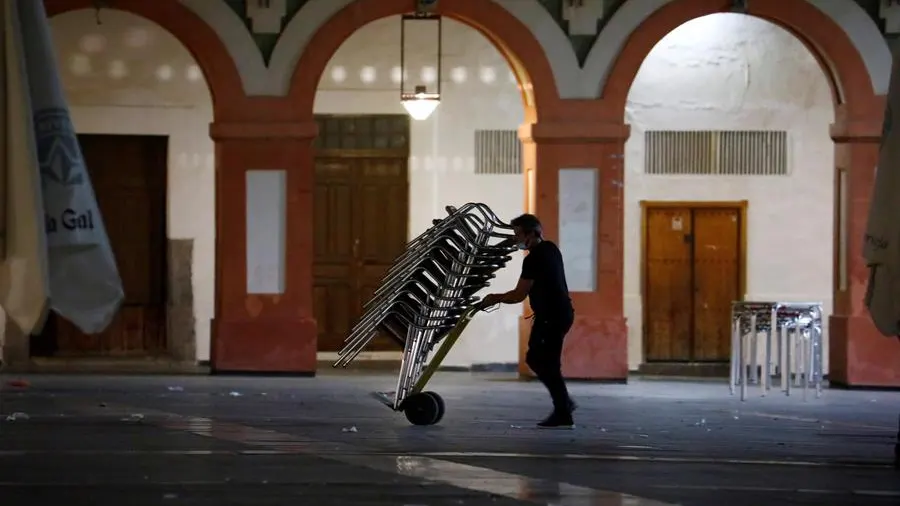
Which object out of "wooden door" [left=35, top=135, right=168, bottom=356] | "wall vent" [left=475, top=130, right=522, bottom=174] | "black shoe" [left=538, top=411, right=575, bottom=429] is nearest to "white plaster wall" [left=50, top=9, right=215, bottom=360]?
"wooden door" [left=35, top=135, right=168, bottom=356]

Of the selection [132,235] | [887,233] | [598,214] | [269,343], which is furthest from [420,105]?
[887,233]

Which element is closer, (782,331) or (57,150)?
(57,150)

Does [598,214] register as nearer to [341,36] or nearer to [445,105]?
[445,105]

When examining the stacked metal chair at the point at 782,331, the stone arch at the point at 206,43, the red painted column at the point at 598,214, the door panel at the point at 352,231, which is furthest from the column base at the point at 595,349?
the stone arch at the point at 206,43

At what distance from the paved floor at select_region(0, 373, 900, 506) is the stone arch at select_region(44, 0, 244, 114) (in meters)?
3.35

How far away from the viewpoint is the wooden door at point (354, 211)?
2080 centimetres

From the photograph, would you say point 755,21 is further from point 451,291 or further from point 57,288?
point 57,288

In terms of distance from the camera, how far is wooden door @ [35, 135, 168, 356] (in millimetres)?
20594

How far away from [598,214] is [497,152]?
2.90 meters

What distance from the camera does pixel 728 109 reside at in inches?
828

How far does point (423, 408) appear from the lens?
12789 mm

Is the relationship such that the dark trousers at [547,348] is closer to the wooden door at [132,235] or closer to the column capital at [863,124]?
the column capital at [863,124]

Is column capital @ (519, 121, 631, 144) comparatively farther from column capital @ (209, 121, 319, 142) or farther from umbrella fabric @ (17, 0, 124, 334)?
umbrella fabric @ (17, 0, 124, 334)

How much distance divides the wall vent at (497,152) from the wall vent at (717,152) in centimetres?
176
